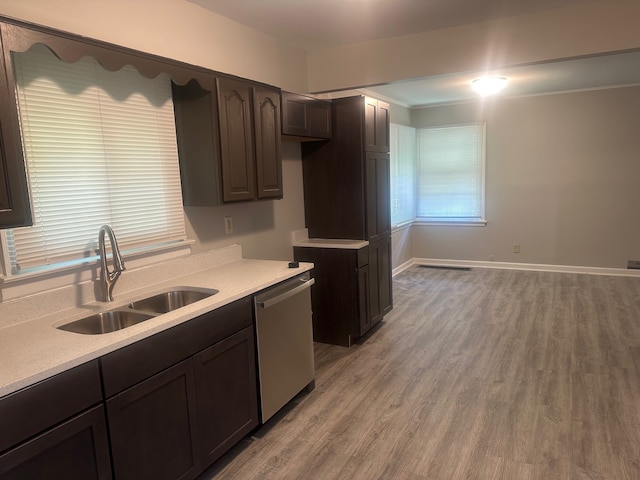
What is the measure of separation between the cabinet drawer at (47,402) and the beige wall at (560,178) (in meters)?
6.13

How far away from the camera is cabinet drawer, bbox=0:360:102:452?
52.6 inches

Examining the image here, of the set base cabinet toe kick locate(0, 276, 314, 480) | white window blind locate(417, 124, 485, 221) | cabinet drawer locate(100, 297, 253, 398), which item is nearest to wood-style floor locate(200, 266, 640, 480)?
base cabinet toe kick locate(0, 276, 314, 480)

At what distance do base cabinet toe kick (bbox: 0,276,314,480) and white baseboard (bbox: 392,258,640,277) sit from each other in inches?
162

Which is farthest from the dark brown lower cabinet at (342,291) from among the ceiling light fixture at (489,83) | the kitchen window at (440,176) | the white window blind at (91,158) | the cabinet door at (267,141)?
the kitchen window at (440,176)

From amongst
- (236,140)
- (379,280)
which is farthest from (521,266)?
(236,140)

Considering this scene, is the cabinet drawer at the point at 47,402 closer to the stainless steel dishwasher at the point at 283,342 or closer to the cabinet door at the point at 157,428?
the cabinet door at the point at 157,428

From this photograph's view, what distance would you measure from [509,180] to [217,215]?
4.92m

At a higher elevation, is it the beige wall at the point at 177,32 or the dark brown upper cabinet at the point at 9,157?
the beige wall at the point at 177,32

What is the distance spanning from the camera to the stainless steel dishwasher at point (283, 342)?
2498mm

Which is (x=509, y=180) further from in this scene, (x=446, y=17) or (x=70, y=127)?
(x=70, y=127)

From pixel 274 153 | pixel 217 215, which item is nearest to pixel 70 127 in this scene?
pixel 217 215

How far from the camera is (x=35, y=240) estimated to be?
200 centimetres

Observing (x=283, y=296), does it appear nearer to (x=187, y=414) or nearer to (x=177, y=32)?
(x=187, y=414)

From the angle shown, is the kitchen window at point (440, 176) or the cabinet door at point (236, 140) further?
the kitchen window at point (440, 176)
